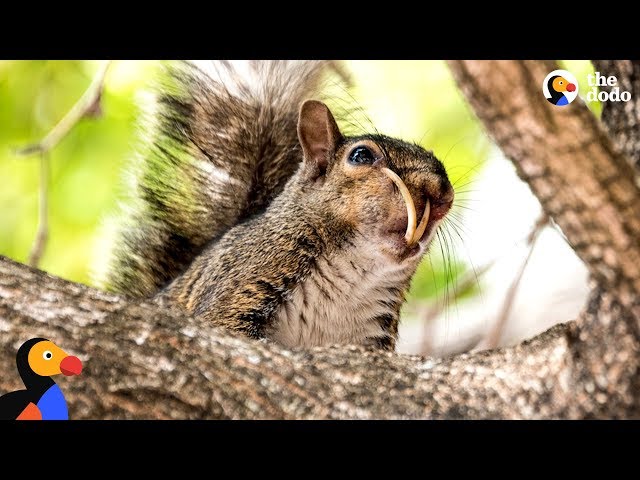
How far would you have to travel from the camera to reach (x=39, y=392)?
1.62 meters

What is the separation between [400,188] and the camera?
7.02 feet

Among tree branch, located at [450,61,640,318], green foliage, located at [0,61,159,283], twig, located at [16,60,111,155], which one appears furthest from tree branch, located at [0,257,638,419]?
green foliage, located at [0,61,159,283]

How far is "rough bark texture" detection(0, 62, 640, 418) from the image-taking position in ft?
4.84

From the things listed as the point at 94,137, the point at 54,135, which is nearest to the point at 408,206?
the point at 54,135

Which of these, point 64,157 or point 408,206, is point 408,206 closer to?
point 408,206

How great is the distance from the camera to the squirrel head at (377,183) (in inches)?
84.0

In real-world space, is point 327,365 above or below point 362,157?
below

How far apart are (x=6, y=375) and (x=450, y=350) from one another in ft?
5.04

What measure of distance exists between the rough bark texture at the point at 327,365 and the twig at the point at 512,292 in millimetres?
654

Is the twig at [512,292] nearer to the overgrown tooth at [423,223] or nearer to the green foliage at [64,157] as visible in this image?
the overgrown tooth at [423,223]

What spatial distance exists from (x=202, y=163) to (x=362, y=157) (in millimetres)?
797

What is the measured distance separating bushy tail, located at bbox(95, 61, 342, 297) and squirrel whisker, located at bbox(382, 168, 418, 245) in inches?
29.3

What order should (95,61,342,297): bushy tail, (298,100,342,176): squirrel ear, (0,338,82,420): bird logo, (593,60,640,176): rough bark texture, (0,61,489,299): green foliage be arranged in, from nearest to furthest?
(0,338,82,420): bird logo, (593,60,640,176): rough bark texture, (298,100,342,176): squirrel ear, (0,61,489,299): green foliage, (95,61,342,297): bushy tail

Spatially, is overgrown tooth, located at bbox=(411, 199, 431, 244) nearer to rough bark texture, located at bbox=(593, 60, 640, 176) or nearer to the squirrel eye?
the squirrel eye
